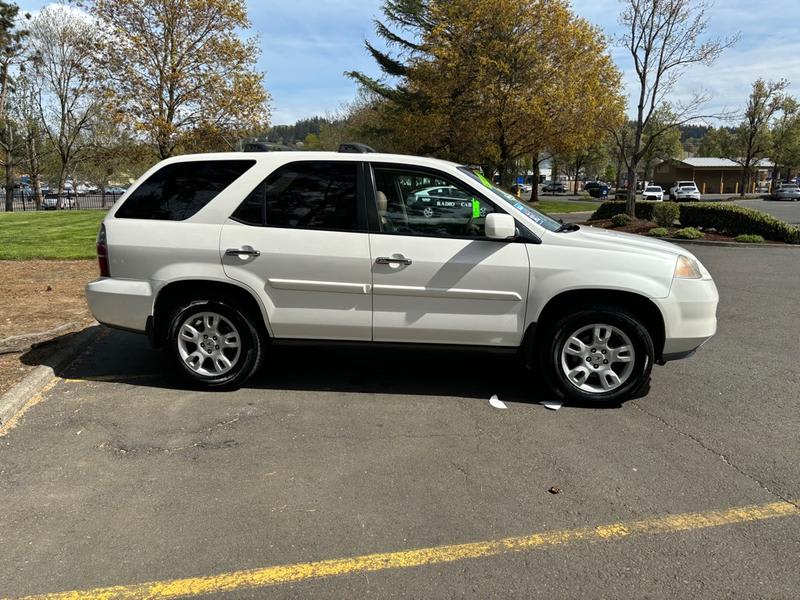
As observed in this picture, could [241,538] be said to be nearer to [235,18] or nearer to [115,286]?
[115,286]

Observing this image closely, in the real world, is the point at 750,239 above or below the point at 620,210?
below

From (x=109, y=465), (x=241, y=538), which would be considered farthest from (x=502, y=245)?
(x=109, y=465)

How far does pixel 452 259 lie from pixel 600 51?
22425 mm

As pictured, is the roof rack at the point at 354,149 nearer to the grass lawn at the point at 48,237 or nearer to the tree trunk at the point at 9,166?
the grass lawn at the point at 48,237

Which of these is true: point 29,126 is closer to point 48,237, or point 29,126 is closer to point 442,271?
point 48,237

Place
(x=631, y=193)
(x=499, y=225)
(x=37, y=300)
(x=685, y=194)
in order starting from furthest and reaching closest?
1. (x=685, y=194)
2. (x=631, y=193)
3. (x=37, y=300)
4. (x=499, y=225)

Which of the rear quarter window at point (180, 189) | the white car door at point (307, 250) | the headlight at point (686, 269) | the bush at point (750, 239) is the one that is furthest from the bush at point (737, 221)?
the rear quarter window at point (180, 189)

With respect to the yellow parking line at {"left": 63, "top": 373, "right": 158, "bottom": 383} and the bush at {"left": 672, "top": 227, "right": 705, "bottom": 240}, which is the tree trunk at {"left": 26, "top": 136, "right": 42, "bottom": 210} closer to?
the bush at {"left": 672, "top": 227, "right": 705, "bottom": 240}

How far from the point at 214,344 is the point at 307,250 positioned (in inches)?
43.4

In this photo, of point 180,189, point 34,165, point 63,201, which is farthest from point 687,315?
point 63,201

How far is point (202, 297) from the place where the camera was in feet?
15.3

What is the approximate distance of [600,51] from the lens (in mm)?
23250

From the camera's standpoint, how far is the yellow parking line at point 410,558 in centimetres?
251

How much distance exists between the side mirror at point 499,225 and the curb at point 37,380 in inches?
144
